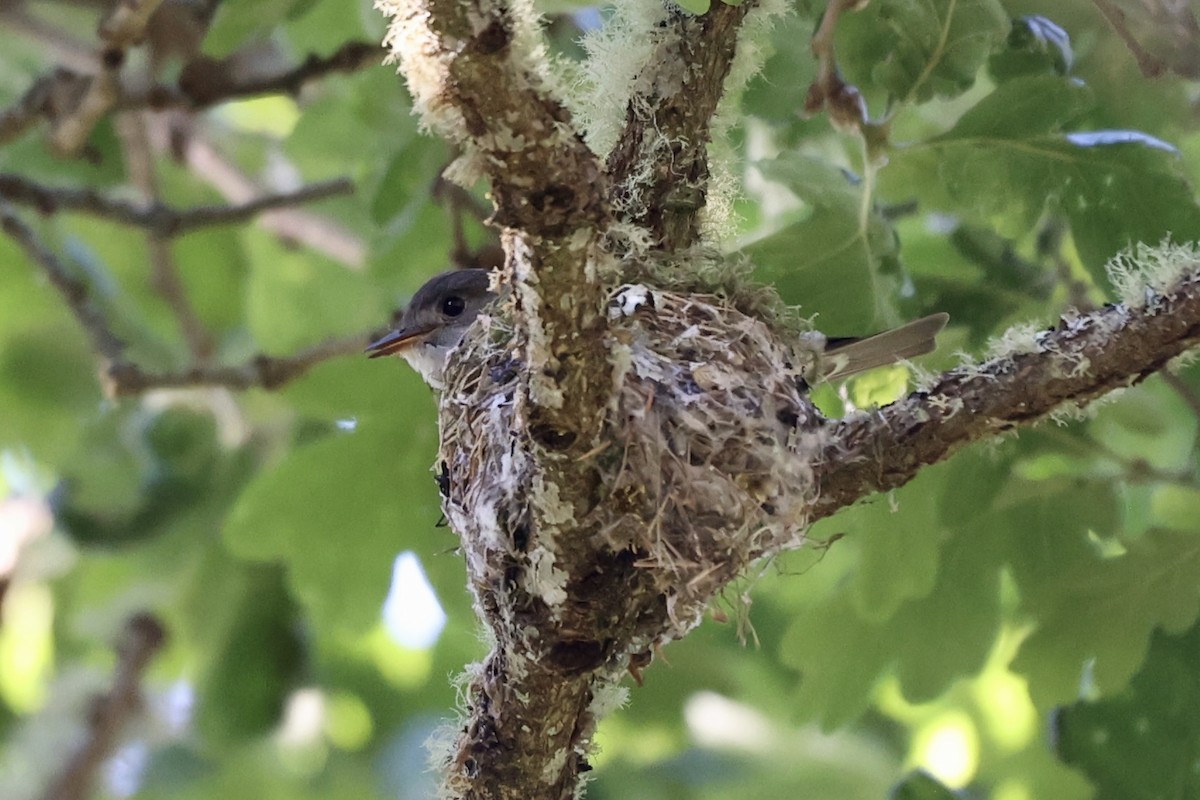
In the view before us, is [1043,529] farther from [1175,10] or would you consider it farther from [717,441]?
[1175,10]

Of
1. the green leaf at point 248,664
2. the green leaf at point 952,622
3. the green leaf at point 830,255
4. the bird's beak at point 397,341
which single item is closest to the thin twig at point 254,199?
the bird's beak at point 397,341

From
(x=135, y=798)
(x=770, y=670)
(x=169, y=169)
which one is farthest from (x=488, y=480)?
(x=169, y=169)

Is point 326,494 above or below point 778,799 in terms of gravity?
above

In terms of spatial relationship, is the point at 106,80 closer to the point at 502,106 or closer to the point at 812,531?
the point at 812,531

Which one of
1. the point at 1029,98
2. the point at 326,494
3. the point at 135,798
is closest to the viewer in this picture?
the point at 1029,98

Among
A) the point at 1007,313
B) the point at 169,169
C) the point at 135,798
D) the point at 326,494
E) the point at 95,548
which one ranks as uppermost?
the point at 169,169
